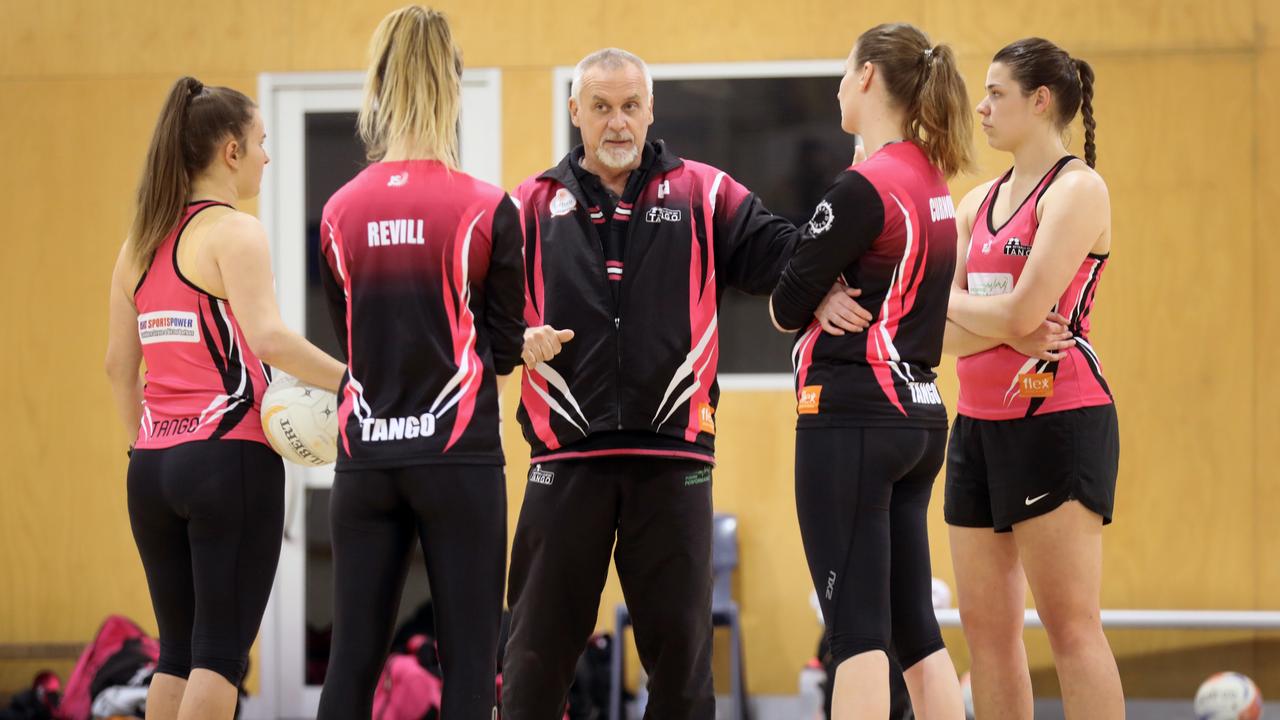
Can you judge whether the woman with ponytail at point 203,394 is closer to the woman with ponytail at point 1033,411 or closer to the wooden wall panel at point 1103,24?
the woman with ponytail at point 1033,411

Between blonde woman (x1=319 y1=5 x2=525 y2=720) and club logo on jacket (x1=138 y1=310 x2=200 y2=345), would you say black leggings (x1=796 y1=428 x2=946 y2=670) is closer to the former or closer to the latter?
blonde woman (x1=319 y1=5 x2=525 y2=720)

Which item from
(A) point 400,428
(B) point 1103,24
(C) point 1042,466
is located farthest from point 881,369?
(B) point 1103,24

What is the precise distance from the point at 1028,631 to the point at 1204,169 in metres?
2.26

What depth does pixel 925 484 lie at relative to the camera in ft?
10.0

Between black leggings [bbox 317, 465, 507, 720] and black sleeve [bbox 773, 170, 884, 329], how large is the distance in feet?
2.81

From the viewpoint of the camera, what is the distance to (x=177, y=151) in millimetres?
3299

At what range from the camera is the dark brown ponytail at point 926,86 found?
Answer: 9.86ft

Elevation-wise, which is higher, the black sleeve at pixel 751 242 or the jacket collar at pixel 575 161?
the jacket collar at pixel 575 161

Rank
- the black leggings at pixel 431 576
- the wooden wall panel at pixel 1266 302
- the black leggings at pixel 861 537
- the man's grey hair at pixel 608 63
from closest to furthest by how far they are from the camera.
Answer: the black leggings at pixel 431 576, the black leggings at pixel 861 537, the man's grey hair at pixel 608 63, the wooden wall panel at pixel 1266 302

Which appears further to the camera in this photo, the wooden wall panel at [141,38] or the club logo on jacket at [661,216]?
the wooden wall panel at [141,38]

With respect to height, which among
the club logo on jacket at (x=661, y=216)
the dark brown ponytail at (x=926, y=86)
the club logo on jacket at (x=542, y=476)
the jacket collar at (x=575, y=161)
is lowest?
the club logo on jacket at (x=542, y=476)

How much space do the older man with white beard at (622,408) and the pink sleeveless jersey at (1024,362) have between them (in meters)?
0.60

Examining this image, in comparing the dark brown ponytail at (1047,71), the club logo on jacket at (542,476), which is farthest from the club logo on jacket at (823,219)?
the club logo on jacket at (542,476)

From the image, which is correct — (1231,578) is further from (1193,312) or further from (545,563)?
(545,563)
